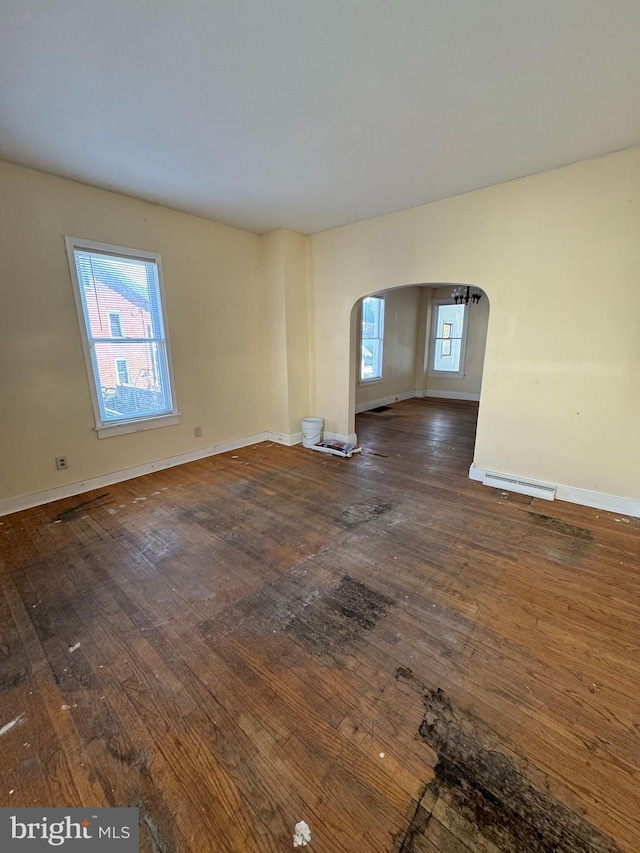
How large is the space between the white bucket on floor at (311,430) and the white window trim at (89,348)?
64.3 inches

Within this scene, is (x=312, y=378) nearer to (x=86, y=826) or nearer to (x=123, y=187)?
(x=123, y=187)

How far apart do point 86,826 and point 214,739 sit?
0.40 metres

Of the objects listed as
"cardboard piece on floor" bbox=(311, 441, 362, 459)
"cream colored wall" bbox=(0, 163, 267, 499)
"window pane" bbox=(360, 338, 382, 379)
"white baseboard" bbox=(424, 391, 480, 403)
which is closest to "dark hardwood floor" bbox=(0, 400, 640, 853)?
"cream colored wall" bbox=(0, 163, 267, 499)

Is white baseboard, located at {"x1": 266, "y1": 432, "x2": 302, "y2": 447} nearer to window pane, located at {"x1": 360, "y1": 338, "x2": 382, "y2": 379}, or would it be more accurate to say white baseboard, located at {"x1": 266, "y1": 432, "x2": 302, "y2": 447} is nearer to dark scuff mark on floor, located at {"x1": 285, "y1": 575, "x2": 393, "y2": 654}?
window pane, located at {"x1": 360, "y1": 338, "x2": 382, "y2": 379}

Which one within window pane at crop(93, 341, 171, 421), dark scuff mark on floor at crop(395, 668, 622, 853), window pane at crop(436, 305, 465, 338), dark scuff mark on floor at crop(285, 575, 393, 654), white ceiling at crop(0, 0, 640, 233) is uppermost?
white ceiling at crop(0, 0, 640, 233)

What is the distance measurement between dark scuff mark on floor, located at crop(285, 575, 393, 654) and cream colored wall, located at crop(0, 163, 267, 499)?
2.76 m

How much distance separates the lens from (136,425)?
145 inches

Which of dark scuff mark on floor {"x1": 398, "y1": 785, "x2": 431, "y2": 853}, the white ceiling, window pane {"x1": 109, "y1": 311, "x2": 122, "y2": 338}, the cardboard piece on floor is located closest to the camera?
dark scuff mark on floor {"x1": 398, "y1": 785, "x2": 431, "y2": 853}

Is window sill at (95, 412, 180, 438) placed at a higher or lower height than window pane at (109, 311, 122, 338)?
lower

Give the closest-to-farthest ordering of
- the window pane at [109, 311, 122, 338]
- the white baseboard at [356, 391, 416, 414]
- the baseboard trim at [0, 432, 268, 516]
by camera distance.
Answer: the baseboard trim at [0, 432, 268, 516] < the window pane at [109, 311, 122, 338] < the white baseboard at [356, 391, 416, 414]

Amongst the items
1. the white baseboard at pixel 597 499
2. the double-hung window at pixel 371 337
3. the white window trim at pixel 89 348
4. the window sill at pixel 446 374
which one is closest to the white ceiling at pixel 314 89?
the white window trim at pixel 89 348

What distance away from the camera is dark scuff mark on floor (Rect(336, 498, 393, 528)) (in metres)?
2.81

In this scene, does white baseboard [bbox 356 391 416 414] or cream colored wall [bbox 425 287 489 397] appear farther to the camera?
cream colored wall [bbox 425 287 489 397]

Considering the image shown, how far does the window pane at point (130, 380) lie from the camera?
3.39 m
